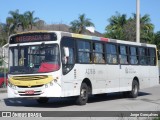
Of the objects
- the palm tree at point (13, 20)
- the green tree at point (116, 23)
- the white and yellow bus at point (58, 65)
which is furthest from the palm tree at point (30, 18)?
the white and yellow bus at point (58, 65)

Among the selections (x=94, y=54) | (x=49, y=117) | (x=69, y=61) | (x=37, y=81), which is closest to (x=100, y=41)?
(x=94, y=54)

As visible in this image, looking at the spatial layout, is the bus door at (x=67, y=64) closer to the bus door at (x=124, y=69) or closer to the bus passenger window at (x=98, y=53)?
the bus passenger window at (x=98, y=53)

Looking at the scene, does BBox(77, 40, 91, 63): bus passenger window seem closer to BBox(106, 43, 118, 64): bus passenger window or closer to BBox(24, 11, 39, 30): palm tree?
BBox(106, 43, 118, 64): bus passenger window

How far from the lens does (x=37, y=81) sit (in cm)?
1597

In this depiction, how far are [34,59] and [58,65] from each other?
101 centimetres

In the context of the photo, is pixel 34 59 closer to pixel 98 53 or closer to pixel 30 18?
pixel 98 53

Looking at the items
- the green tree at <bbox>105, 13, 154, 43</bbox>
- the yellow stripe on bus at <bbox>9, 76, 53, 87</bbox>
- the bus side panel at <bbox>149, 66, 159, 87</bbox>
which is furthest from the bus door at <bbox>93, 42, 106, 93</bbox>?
the green tree at <bbox>105, 13, 154, 43</bbox>

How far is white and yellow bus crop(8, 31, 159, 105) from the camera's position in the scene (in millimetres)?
15930

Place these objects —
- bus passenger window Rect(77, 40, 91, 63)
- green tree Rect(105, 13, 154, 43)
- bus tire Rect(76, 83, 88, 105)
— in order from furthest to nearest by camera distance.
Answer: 1. green tree Rect(105, 13, 154, 43)
2. bus passenger window Rect(77, 40, 91, 63)
3. bus tire Rect(76, 83, 88, 105)

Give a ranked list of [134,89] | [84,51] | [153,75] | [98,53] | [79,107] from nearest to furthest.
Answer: [79,107]
[84,51]
[98,53]
[134,89]
[153,75]

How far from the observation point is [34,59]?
16250mm

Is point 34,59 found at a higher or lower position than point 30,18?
lower

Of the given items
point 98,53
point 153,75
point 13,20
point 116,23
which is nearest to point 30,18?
point 13,20

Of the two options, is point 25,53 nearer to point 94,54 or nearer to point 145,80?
point 94,54
